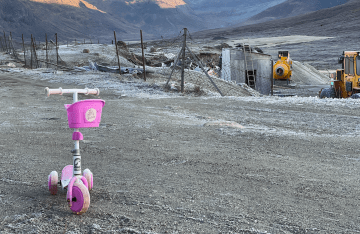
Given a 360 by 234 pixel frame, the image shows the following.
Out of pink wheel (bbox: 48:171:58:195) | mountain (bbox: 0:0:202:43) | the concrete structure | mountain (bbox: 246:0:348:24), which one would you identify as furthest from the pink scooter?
mountain (bbox: 246:0:348:24)

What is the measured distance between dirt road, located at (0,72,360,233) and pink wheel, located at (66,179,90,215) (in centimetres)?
9

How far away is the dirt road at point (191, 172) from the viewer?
3531 mm

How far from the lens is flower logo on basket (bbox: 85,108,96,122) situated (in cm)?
345

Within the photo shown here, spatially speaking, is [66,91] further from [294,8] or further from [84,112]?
[294,8]

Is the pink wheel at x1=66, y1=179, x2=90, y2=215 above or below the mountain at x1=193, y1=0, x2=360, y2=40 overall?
below

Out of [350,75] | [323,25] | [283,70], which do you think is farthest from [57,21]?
[350,75]

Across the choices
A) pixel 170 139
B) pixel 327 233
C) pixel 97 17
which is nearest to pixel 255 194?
pixel 327 233

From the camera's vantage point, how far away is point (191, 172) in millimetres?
5023

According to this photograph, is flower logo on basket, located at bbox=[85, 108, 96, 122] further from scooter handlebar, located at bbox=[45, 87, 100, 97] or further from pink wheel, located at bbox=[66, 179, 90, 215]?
pink wheel, located at bbox=[66, 179, 90, 215]

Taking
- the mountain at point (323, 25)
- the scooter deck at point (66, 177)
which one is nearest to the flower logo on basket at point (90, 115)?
the scooter deck at point (66, 177)

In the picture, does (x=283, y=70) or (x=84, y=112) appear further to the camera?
(x=283, y=70)

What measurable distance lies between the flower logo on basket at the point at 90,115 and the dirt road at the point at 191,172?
103 cm

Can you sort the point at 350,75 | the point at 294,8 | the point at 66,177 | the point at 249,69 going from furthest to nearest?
1. the point at 294,8
2. the point at 249,69
3. the point at 350,75
4. the point at 66,177

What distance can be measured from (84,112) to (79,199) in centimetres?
90
